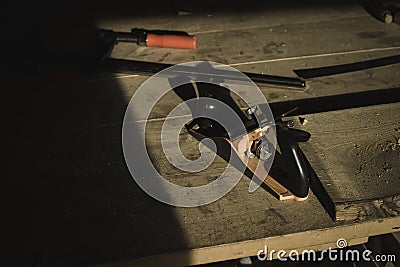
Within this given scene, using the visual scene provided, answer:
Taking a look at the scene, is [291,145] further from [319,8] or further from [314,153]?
[319,8]

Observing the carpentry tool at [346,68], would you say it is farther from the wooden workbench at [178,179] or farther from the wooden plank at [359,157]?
the wooden plank at [359,157]

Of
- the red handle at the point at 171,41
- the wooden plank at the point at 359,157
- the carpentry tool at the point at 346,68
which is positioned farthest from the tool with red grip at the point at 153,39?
the wooden plank at the point at 359,157

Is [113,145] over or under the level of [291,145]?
under

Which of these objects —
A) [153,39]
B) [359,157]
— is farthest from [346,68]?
[153,39]

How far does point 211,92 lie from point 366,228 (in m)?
0.45

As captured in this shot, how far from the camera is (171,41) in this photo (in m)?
1.43

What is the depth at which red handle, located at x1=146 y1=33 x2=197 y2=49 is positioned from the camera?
1.43 metres

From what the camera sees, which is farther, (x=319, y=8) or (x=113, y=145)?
(x=319, y=8)

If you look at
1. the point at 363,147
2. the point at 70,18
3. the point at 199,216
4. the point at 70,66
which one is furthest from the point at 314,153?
the point at 70,18

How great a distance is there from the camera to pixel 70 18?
157 centimetres

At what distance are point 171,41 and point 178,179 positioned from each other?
0.49 metres

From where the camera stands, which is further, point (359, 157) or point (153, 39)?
point (153, 39)

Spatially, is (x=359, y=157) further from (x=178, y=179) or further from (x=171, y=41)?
(x=171, y=41)

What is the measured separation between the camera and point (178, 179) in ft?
3.46
